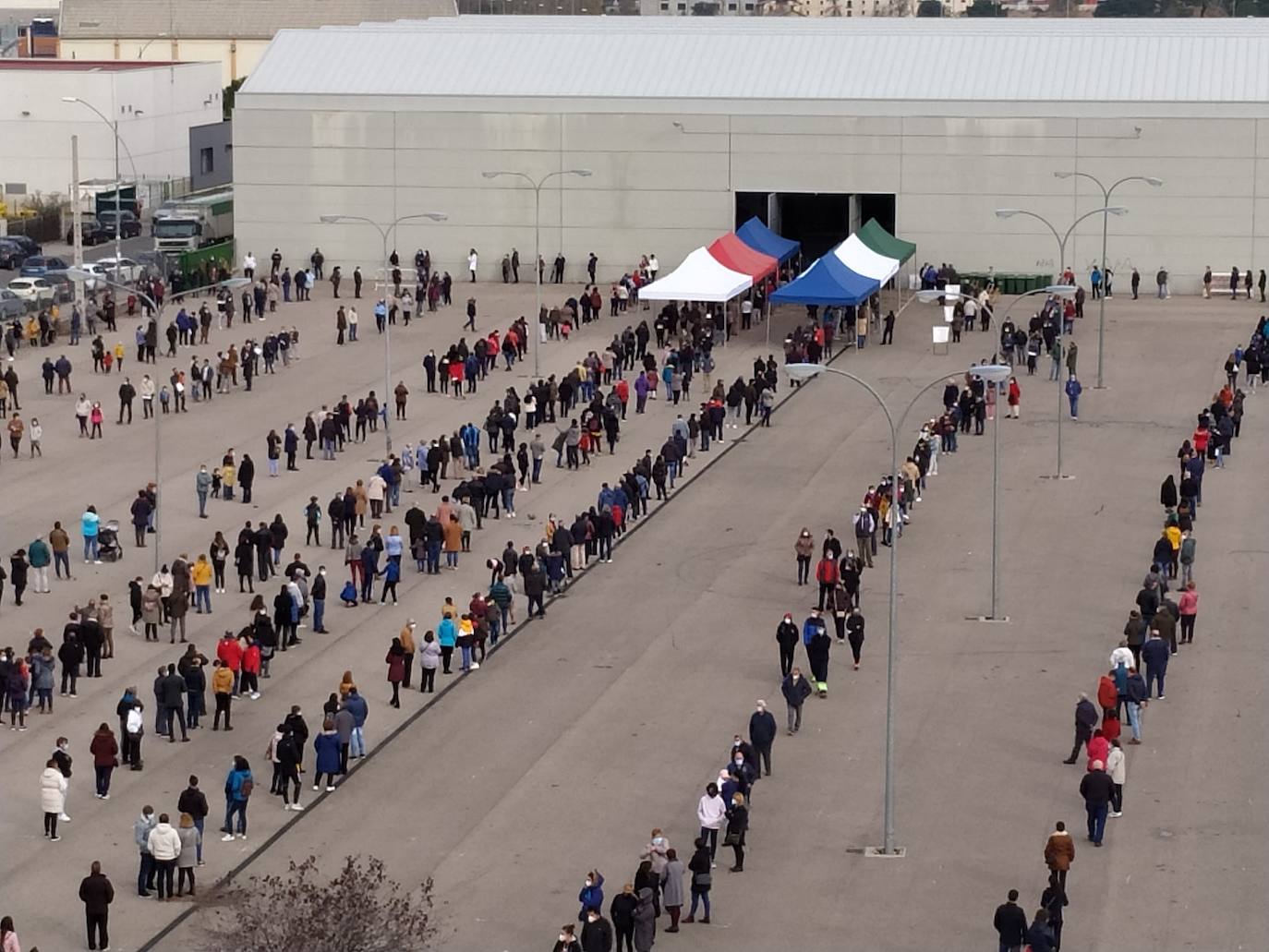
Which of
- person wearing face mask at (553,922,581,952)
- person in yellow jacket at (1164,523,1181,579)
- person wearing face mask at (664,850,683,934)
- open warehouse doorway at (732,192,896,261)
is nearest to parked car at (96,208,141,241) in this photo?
open warehouse doorway at (732,192,896,261)

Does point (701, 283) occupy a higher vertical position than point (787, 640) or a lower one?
higher

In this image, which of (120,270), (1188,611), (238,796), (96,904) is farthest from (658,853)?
(120,270)

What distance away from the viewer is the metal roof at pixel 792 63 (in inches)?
3036

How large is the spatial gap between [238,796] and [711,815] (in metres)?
5.65

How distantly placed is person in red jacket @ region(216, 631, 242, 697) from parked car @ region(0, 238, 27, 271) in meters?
51.8

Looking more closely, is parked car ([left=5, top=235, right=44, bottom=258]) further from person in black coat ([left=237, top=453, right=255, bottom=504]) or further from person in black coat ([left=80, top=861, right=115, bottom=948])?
person in black coat ([left=80, top=861, right=115, bottom=948])

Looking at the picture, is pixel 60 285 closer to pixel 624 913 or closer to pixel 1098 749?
pixel 1098 749

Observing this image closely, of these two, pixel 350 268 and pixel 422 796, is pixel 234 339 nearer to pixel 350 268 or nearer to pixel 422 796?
pixel 350 268

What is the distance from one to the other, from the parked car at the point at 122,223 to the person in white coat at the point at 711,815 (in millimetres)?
65896

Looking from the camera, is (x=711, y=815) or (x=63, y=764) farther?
(x=63, y=764)

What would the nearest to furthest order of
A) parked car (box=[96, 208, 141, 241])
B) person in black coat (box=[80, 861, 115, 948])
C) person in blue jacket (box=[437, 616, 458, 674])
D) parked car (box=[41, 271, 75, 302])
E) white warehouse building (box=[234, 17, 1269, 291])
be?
1. person in black coat (box=[80, 861, 115, 948])
2. person in blue jacket (box=[437, 616, 458, 674])
3. parked car (box=[41, 271, 75, 302])
4. white warehouse building (box=[234, 17, 1269, 291])
5. parked car (box=[96, 208, 141, 241])

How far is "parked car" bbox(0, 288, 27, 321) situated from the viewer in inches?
2702

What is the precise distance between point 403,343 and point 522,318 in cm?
381

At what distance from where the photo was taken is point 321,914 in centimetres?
2500
